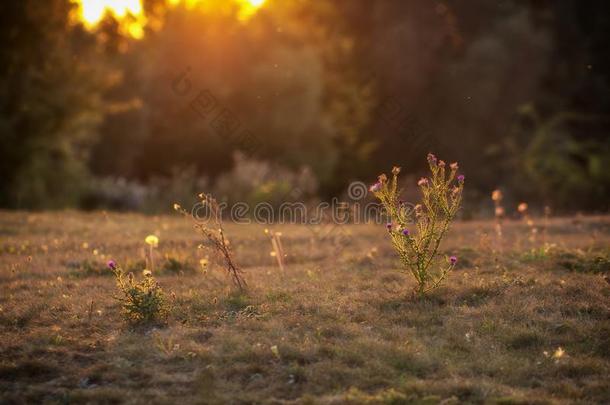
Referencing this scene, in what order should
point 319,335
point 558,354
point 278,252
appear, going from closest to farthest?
point 558,354 < point 319,335 < point 278,252

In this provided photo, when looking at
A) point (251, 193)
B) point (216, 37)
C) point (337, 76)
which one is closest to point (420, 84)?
point (337, 76)

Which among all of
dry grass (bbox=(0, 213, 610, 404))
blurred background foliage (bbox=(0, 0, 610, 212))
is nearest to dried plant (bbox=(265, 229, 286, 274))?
dry grass (bbox=(0, 213, 610, 404))

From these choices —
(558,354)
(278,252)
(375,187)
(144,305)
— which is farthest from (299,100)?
(558,354)

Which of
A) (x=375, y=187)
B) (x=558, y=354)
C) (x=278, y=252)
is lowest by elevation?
(x=558, y=354)

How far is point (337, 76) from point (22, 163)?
1816 cm

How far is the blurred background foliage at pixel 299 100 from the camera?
2072 cm

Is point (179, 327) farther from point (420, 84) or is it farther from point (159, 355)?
point (420, 84)

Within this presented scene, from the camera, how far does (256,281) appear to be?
8094 millimetres

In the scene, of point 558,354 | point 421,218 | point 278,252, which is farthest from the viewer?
point 278,252

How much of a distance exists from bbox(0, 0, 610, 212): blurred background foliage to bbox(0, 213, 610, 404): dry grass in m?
9.53

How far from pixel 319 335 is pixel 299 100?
24194mm

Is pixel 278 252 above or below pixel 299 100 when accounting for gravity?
below

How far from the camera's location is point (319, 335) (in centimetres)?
604

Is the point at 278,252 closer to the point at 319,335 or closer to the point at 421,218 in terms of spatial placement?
the point at 421,218
